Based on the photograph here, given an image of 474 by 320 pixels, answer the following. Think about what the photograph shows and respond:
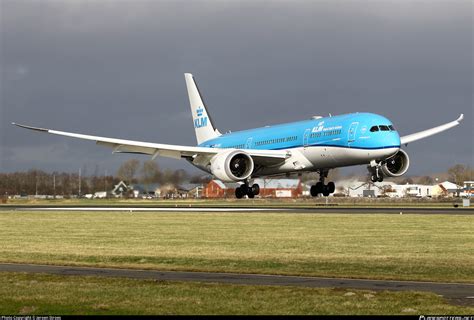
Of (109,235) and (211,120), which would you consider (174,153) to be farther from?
(109,235)

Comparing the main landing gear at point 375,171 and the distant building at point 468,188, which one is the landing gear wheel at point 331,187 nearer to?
the main landing gear at point 375,171

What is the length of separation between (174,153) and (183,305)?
58347 millimetres

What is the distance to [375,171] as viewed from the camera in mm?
63719

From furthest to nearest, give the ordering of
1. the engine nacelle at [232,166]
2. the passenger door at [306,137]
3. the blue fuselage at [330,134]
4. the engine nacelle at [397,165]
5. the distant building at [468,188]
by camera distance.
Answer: the distant building at [468,188] < the engine nacelle at [397,165] < the engine nacelle at [232,166] < the passenger door at [306,137] < the blue fuselage at [330,134]

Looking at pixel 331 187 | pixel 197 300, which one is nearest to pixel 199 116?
pixel 331 187

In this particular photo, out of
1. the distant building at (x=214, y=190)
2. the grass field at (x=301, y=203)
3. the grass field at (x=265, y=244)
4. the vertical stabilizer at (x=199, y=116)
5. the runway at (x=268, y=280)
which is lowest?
the runway at (x=268, y=280)

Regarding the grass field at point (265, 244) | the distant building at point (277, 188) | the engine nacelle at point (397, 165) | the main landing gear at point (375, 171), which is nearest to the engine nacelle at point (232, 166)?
the main landing gear at point (375, 171)

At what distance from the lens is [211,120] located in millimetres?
88188

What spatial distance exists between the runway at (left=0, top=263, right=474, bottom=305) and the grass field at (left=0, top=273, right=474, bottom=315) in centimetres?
97

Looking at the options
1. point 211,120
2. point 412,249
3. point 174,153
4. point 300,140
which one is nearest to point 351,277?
point 412,249

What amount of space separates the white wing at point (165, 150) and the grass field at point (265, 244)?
43.7 ft

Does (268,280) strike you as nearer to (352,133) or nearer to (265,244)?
(265,244)

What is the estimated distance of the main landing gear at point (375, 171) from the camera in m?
63.1

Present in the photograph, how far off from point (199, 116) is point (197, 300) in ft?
229
